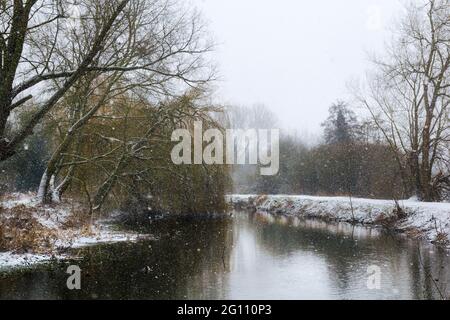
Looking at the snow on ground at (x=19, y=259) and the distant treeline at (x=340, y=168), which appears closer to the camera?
the snow on ground at (x=19, y=259)

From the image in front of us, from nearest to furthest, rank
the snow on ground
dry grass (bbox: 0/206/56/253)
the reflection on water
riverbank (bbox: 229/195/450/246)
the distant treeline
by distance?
the reflection on water → the snow on ground → dry grass (bbox: 0/206/56/253) → riverbank (bbox: 229/195/450/246) → the distant treeline

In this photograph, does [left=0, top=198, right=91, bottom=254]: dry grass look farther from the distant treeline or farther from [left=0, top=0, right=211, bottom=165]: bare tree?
the distant treeline

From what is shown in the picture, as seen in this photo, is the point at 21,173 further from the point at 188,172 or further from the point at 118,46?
the point at 118,46

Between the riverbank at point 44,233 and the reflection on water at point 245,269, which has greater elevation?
the riverbank at point 44,233

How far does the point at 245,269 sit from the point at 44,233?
5.14m

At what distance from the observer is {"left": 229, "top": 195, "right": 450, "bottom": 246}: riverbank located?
1606cm

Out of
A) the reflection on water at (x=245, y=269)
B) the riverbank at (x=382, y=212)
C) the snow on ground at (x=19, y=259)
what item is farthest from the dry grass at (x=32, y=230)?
the riverbank at (x=382, y=212)

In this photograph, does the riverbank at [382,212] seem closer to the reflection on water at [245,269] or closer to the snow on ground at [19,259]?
the reflection on water at [245,269]

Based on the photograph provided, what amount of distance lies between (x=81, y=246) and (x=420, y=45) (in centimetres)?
1798

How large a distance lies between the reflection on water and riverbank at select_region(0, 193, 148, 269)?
64 centimetres

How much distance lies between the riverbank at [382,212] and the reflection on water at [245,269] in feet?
3.73

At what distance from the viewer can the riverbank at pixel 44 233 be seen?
415 inches

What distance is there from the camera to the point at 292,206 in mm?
28375

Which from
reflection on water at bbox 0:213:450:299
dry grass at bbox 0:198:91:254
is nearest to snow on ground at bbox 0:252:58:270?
dry grass at bbox 0:198:91:254
